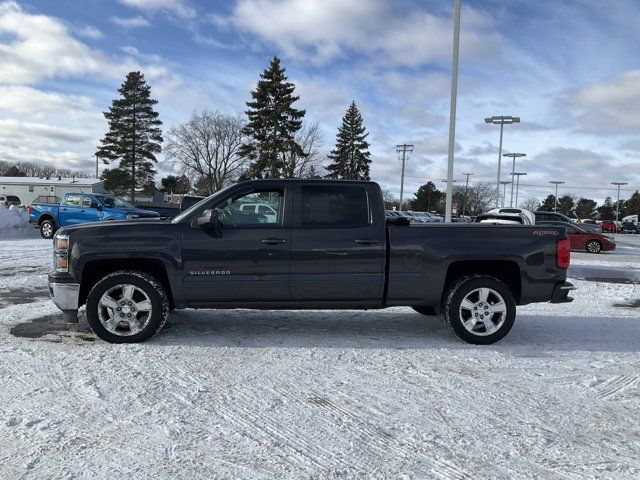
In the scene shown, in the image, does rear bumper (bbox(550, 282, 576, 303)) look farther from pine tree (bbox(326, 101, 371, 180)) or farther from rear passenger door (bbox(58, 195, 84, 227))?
pine tree (bbox(326, 101, 371, 180))

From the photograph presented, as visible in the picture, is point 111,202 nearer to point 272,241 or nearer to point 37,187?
point 272,241

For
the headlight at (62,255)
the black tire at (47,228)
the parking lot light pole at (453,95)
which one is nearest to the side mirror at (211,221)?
the headlight at (62,255)

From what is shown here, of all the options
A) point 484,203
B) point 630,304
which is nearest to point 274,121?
point 630,304

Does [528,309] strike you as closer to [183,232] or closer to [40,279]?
[183,232]

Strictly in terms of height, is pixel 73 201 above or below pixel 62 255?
above

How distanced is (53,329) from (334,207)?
365 cm

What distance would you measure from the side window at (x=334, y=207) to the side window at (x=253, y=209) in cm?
29

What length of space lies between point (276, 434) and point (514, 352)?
3.17 meters

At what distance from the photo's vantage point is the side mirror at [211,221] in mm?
5309

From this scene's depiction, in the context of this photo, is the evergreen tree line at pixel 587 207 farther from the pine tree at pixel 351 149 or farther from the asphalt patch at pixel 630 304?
the asphalt patch at pixel 630 304

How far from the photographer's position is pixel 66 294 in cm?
541

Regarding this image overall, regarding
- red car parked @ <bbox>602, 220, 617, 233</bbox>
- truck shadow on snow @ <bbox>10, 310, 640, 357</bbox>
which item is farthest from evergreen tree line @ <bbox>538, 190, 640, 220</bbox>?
truck shadow on snow @ <bbox>10, 310, 640, 357</bbox>

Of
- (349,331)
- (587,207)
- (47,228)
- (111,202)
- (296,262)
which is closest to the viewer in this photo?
(296,262)

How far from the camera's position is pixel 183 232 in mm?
5480
